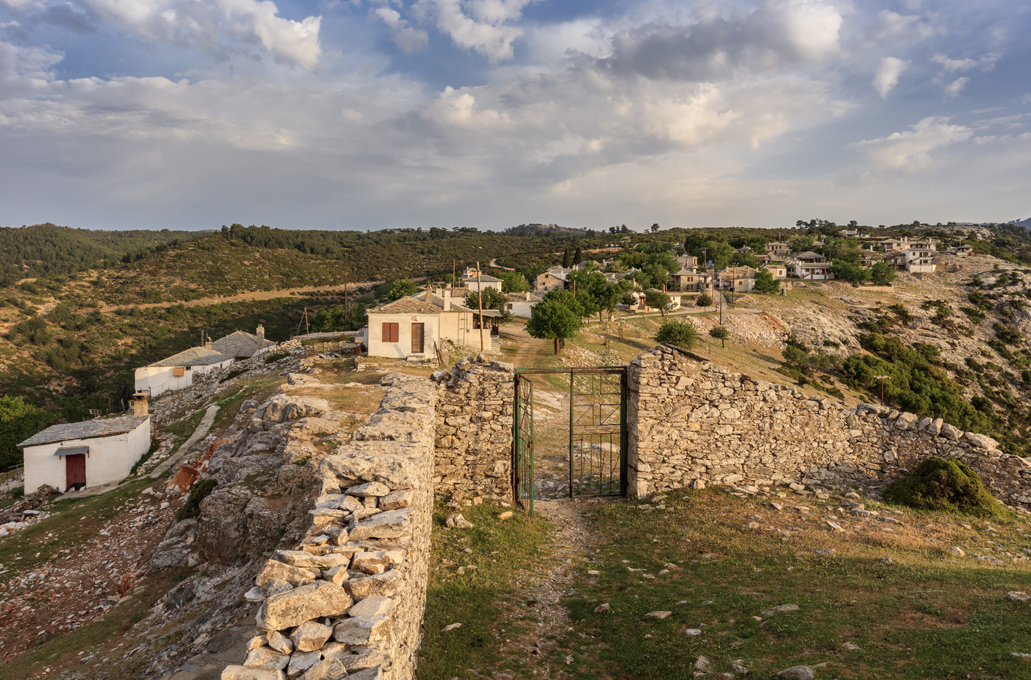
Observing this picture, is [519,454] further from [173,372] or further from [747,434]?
[173,372]

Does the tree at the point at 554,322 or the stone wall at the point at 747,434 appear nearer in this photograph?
the stone wall at the point at 747,434

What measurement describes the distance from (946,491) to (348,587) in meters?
13.7

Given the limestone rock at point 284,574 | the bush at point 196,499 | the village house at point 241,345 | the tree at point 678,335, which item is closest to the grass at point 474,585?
the limestone rock at point 284,574

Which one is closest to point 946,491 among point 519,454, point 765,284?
point 519,454

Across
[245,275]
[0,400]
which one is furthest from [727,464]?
[245,275]

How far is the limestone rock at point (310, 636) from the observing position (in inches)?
154

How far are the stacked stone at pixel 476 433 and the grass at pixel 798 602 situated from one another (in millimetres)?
2957

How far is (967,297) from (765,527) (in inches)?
4626

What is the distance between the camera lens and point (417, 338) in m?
34.6

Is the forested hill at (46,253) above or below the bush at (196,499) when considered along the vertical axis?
above

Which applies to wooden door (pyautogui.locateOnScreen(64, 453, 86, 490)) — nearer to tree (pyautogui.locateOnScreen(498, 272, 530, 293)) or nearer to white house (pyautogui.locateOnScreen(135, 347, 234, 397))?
white house (pyautogui.locateOnScreen(135, 347, 234, 397))

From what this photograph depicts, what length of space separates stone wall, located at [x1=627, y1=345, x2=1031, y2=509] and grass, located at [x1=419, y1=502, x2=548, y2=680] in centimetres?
348

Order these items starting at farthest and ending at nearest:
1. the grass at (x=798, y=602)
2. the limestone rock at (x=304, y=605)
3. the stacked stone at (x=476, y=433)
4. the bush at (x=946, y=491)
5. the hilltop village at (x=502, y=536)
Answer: the stacked stone at (x=476, y=433)
the bush at (x=946, y=491)
the grass at (x=798, y=602)
the hilltop village at (x=502, y=536)
the limestone rock at (x=304, y=605)

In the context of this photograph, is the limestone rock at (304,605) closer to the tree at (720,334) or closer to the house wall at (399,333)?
the house wall at (399,333)
